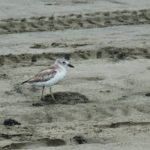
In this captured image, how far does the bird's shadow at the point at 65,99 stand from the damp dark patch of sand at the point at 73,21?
507 cm

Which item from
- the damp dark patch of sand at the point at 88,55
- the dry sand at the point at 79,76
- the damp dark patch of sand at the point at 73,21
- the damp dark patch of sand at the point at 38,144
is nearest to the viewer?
the damp dark patch of sand at the point at 38,144

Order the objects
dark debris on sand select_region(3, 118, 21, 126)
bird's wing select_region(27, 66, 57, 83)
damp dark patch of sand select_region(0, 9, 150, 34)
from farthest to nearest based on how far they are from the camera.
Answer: damp dark patch of sand select_region(0, 9, 150, 34) < bird's wing select_region(27, 66, 57, 83) < dark debris on sand select_region(3, 118, 21, 126)

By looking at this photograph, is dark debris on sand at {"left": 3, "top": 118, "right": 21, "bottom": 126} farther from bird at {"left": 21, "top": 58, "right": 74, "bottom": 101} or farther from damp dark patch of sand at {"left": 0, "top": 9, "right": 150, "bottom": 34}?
damp dark patch of sand at {"left": 0, "top": 9, "right": 150, "bottom": 34}

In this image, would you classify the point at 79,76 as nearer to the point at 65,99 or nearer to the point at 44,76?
the point at 65,99

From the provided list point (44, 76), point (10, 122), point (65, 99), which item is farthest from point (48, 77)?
point (10, 122)

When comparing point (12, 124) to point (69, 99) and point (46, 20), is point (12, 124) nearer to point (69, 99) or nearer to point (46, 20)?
point (69, 99)

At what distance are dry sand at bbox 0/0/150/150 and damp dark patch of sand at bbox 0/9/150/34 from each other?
0.07 ft

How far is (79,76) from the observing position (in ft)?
32.8

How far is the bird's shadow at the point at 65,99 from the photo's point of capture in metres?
8.45

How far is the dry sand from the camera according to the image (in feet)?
22.8

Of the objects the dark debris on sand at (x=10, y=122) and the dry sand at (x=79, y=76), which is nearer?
the dry sand at (x=79, y=76)

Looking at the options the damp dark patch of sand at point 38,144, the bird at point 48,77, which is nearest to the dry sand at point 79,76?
the damp dark patch of sand at point 38,144

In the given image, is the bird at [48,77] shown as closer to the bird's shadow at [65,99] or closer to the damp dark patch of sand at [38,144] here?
the bird's shadow at [65,99]

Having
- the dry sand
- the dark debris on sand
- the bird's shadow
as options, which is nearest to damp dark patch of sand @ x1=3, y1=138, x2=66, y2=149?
the dry sand
